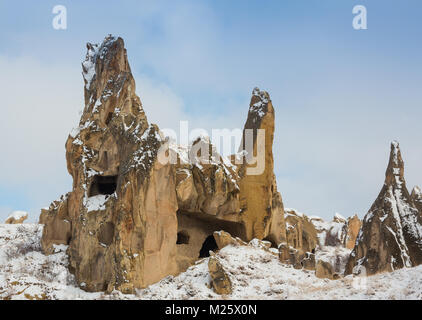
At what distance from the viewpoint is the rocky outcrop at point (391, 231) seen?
1117 inches

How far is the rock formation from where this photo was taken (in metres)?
24.9

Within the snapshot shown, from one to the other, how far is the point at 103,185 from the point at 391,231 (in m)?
16.8

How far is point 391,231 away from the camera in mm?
28984

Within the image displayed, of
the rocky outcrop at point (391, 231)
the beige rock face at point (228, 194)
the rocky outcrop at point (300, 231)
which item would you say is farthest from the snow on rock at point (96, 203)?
the rocky outcrop at point (300, 231)

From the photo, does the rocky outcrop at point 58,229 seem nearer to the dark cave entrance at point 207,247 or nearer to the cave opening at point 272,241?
the dark cave entrance at point 207,247

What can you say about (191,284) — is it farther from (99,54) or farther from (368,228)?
(99,54)

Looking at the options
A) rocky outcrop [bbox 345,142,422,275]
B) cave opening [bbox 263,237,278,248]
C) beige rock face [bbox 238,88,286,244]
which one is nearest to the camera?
rocky outcrop [bbox 345,142,422,275]

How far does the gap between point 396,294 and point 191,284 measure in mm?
10233

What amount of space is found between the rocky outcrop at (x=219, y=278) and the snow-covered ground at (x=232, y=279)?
307 mm

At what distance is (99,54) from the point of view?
34219 millimetres

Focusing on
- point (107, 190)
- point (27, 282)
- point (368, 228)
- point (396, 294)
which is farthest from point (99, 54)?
point (396, 294)

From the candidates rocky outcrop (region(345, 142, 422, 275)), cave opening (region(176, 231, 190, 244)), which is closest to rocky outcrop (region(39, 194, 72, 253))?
cave opening (region(176, 231, 190, 244))

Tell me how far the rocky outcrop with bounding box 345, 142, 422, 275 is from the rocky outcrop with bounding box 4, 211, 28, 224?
2730 centimetres

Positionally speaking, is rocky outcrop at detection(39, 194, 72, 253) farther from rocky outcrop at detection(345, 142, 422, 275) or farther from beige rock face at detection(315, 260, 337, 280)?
rocky outcrop at detection(345, 142, 422, 275)
